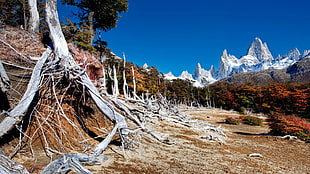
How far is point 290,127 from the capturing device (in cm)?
770

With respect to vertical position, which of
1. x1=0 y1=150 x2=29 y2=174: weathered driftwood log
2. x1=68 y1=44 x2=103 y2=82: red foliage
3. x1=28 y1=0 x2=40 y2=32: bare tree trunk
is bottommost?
x1=0 y1=150 x2=29 y2=174: weathered driftwood log

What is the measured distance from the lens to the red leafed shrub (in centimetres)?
732

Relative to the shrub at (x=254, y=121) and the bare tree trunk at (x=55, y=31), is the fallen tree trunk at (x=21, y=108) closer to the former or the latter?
the bare tree trunk at (x=55, y=31)

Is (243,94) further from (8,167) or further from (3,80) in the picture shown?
(8,167)

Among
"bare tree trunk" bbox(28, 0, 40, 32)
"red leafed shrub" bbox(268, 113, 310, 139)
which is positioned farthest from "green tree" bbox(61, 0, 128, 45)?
"red leafed shrub" bbox(268, 113, 310, 139)

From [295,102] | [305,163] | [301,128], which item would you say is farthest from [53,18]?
[295,102]

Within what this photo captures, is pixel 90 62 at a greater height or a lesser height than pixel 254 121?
greater

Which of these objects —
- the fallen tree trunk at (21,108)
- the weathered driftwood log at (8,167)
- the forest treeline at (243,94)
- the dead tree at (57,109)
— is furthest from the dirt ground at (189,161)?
the forest treeline at (243,94)

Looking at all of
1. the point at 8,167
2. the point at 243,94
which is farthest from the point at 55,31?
the point at 243,94

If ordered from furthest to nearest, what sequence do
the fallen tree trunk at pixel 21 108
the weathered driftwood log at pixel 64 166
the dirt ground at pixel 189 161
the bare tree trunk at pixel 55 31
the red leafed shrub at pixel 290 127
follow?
1. the red leafed shrub at pixel 290 127
2. the bare tree trunk at pixel 55 31
3. the dirt ground at pixel 189 161
4. the fallen tree trunk at pixel 21 108
5. the weathered driftwood log at pixel 64 166

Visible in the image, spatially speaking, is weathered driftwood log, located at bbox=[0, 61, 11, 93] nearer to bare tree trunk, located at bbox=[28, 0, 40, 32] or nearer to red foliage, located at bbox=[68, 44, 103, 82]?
red foliage, located at bbox=[68, 44, 103, 82]

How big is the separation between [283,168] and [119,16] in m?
12.3

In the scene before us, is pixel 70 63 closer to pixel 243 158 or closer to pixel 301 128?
pixel 243 158

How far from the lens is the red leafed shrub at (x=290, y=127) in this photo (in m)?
7.32
